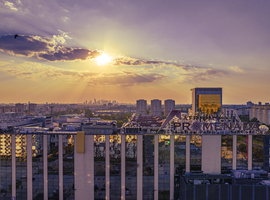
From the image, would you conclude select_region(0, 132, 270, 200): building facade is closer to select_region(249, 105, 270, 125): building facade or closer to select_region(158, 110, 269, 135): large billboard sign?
select_region(158, 110, 269, 135): large billboard sign

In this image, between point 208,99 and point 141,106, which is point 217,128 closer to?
point 208,99

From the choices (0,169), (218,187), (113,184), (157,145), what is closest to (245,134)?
(218,187)

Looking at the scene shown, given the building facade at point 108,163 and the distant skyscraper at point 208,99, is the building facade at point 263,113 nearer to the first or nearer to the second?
the distant skyscraper at point 208,99

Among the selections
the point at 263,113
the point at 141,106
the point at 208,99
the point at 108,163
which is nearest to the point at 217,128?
the point at 108,163

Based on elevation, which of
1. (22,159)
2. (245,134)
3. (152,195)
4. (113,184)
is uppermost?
(245,134)

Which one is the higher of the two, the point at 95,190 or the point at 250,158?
the point at 250,158

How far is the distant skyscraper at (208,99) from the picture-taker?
95.0 m

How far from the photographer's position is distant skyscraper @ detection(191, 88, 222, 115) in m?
95.0

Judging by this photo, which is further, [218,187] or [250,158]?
[250,158]

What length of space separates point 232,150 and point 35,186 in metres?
29.8

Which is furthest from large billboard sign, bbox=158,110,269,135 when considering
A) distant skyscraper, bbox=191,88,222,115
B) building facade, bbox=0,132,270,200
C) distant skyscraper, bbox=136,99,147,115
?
distant skyscraper, bbox=136,99,147,115

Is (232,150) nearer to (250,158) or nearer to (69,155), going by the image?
(250,158)

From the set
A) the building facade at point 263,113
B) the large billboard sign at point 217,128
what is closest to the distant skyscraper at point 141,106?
the building facade at point 263,113

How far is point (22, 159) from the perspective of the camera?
23438 mm
